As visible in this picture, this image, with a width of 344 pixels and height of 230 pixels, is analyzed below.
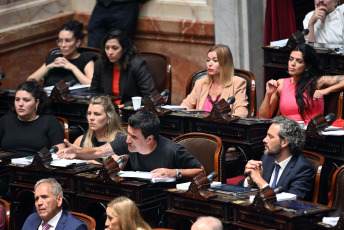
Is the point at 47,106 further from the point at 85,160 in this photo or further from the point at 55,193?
the point at 55,193

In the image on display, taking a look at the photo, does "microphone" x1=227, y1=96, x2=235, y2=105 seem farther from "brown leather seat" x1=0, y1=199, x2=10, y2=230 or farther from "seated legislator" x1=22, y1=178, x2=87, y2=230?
"brown leather seat" x1=0, y1=199, x2=10, y2=230

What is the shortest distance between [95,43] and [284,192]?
4092 millimetres

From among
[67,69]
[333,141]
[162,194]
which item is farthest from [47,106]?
[333,141]

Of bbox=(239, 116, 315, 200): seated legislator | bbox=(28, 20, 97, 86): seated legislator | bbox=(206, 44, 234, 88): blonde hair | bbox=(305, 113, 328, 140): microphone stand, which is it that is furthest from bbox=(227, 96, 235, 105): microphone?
bbox=(28, 20, 97, 86): seated legislator

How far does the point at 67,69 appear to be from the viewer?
795 centimetres

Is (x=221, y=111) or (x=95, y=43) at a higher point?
(x=95, y=43)

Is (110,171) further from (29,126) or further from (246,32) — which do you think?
(246,32)

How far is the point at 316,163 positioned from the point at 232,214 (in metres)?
0.73

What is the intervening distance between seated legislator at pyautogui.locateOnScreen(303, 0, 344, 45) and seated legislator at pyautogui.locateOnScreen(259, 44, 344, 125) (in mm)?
812

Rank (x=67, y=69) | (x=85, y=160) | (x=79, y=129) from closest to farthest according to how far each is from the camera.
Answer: (x=85, y=160) → (x=79, y=129) → (x=67, y=69)

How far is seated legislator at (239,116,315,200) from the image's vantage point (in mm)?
5320

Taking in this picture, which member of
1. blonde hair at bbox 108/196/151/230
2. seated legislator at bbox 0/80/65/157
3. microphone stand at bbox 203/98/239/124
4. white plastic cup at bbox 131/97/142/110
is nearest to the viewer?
blonde hair at bbox 108/196/151/230

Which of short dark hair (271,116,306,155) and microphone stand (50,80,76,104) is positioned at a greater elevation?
microphone stand (50,80,76,104)

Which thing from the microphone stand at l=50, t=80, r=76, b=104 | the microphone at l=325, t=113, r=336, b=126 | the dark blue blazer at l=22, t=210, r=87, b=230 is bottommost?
the dark blue blazer at l=22, t=210, r=87, b=230
